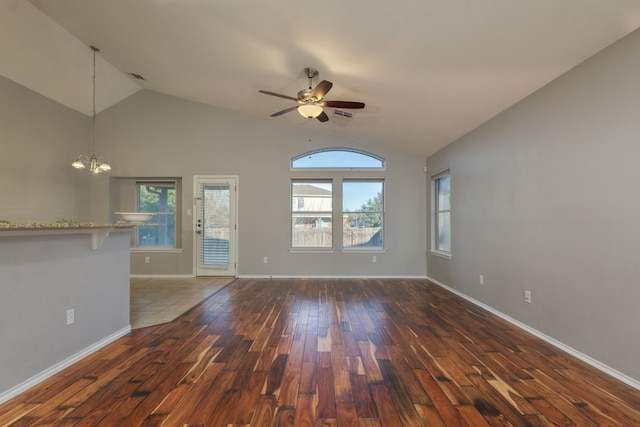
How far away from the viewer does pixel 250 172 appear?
5.89m

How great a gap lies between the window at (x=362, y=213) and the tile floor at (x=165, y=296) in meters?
2.62

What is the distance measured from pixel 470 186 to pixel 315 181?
296 cm

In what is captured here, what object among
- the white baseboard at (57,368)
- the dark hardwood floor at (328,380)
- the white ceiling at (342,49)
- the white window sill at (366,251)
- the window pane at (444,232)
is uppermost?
the white ceiling at (342,49)

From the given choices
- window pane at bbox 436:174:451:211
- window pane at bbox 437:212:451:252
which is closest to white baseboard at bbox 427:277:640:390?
window pane at bbox 437:212:451:252

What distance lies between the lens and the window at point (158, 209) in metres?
6.12

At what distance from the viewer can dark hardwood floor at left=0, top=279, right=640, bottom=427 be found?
5.46 feet

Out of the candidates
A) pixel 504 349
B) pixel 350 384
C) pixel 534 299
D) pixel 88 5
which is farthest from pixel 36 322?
pixel 534 299

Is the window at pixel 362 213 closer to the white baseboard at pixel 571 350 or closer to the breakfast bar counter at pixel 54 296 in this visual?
Answer: the white baseboard at pixel 571 350

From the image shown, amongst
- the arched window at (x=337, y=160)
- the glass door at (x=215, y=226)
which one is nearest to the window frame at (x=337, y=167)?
the arched window at (x=337, y=160)

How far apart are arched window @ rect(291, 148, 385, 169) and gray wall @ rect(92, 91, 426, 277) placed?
0.43 feet

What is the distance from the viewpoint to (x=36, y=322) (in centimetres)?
200

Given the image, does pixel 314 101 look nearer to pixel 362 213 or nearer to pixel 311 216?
pixel 311 216

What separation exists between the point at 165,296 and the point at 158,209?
100 inches

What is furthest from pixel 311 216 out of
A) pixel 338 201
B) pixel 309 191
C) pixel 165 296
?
pixel 165 296
